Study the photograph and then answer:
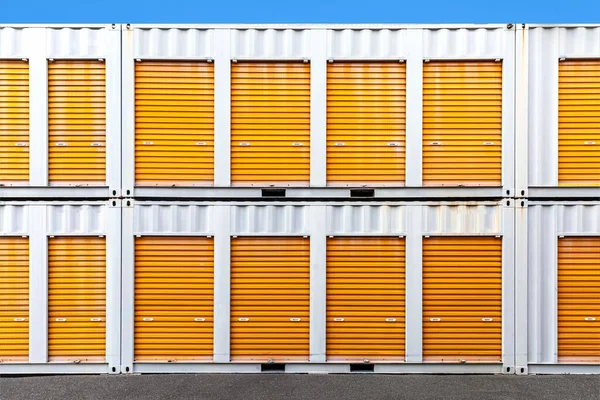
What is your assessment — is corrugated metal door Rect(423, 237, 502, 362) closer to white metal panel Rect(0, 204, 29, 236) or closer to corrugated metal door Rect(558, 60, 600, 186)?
corrugated metal door Rect(558, 60, 600, 186)

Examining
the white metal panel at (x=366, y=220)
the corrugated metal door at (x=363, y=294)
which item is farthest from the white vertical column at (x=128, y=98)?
the corrugated metal door at (x=363, y=294)

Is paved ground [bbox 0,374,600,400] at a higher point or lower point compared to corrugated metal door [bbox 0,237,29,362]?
lower

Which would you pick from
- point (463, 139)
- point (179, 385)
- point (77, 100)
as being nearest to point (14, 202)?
point (77, 100)

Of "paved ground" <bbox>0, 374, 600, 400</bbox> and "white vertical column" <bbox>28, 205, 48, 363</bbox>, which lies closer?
"paved ground" <bbox>0, 374, 600, 400</bbox>

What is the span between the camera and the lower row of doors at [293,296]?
22.2 feet

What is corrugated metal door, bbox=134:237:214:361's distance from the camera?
6.77 meters

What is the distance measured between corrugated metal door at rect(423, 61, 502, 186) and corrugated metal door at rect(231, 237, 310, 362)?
2.38 metres

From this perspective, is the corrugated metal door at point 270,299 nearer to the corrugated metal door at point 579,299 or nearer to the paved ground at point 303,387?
the paved ground at point 303,387

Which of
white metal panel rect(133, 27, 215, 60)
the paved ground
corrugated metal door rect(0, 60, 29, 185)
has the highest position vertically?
white metal panel rect(133, 27, 215, 60)

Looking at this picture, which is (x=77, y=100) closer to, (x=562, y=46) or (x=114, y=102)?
(x=114, y=102)

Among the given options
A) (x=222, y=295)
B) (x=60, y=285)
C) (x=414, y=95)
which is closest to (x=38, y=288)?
(x=60, y=285)

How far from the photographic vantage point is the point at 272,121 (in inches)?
269

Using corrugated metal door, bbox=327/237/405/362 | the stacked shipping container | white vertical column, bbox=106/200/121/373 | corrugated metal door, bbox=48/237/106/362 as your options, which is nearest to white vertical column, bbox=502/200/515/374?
the stacked shipping container

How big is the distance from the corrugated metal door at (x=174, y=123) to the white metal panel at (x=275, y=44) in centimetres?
52
